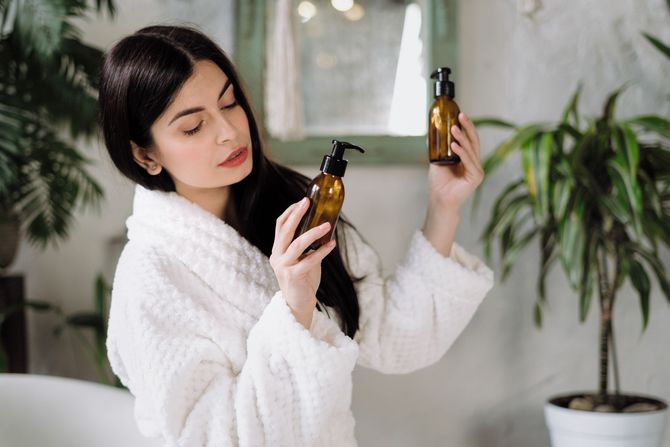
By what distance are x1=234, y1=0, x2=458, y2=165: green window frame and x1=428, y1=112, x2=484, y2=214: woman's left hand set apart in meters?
0.72

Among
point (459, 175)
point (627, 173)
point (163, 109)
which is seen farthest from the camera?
point (627, 173)

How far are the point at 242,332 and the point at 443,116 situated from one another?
437 mm

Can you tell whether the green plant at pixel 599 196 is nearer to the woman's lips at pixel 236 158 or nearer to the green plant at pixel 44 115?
the woman's lips at pixel 236 158

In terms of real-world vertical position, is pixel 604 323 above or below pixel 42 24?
below

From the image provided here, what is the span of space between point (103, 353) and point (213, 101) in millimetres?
1061

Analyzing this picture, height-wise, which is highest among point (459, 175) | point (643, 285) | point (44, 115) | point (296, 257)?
point (44, 115)

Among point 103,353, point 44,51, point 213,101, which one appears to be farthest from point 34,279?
point 213,101

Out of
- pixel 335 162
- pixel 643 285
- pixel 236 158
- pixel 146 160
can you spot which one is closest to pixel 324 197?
pixel 335 162

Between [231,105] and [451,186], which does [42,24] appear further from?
[451,186]

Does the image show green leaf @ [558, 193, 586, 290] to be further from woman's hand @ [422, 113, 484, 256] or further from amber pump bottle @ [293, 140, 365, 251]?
amber pump bottle @ [293, 140, 365, 251]

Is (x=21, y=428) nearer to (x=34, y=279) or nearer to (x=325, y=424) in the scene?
(x=325, y=424)

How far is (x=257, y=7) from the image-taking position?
195cm

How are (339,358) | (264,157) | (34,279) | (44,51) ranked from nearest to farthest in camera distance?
(339,358) → (264,157) → (44,51) → (34,279)

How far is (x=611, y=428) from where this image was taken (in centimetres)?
160
